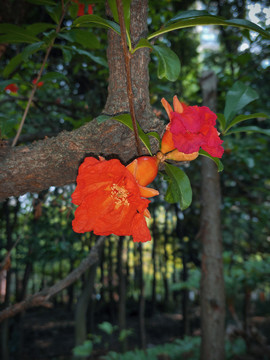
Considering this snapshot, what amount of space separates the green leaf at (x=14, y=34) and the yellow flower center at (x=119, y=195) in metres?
1.07

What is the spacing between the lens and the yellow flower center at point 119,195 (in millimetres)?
780

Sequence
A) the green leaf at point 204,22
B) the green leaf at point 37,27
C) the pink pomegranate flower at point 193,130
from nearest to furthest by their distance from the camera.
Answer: the pink pomegranate flower at point 193,130, the green leaf at point 204,22, the green leaf at point 37,27

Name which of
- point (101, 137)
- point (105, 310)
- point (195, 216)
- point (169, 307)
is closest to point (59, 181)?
point (101, 137)

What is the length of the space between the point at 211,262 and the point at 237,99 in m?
1.62

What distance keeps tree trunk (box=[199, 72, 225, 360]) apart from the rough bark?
5.26ft

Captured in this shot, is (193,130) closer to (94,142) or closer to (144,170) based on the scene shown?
(144,170)

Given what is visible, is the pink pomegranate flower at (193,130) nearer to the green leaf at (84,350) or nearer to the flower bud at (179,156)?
the flower bud at (179,156)

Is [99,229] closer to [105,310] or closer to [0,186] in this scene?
[0,186]

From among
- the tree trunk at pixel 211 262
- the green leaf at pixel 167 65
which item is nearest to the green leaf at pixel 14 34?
the green leaf at pixel 167 65

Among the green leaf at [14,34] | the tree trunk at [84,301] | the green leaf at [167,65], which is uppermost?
the green leaf at [14,34]

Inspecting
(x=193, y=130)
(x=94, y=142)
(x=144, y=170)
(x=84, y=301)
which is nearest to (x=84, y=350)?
(x=84, y=301)

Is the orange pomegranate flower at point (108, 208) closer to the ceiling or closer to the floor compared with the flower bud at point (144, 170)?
closer to the floor

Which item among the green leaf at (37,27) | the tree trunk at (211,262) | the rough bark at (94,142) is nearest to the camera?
the rough bark at (94,142)

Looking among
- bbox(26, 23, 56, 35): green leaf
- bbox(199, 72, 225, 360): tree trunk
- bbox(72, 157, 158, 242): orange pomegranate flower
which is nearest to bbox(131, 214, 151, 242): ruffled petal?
bbox(72, 157, 158, 242): orange pomegranate flower
